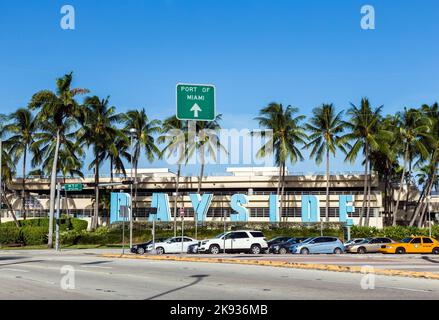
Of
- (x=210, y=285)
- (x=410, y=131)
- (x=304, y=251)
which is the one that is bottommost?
(x=304, y=251)

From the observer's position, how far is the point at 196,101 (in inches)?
875

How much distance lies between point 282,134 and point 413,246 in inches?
1063

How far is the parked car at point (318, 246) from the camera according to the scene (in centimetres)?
3978

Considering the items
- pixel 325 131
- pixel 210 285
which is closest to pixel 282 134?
pixel 325 131

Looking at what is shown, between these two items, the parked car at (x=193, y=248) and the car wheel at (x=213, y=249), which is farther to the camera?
the parked car at (x=193, y=248)

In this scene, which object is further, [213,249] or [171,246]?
[171,246]

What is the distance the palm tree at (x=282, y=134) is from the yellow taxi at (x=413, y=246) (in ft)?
78.8

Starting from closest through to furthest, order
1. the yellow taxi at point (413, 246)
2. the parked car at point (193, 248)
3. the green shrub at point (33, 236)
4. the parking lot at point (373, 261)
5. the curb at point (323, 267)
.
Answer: the curb at point (323, 267), the parking lot at point (373, 261), the parked car at point (193, 248), the yellow taxi at point (413, 246), the green shrub at point (33, 236)

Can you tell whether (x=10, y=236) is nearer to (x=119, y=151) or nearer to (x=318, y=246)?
(x=119, y=151)

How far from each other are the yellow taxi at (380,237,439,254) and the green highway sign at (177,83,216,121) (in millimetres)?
25627

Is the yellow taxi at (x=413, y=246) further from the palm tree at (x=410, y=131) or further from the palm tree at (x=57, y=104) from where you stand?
the palm tree at (x=57, y=104)

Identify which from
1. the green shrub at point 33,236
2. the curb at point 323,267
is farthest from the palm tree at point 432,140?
the curb at point 323,267

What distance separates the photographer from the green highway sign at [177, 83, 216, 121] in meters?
22.1

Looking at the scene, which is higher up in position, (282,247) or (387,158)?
(387,158)
